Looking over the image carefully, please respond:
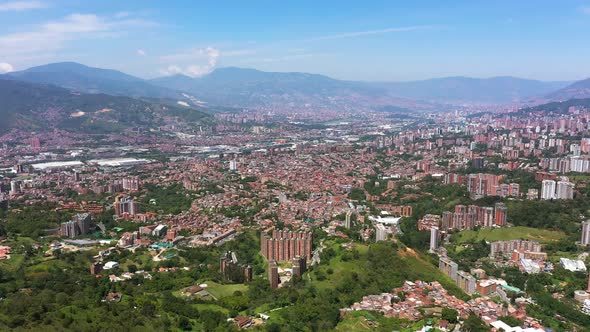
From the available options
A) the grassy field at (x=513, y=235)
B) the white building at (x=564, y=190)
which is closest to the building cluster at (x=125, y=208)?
the grassy field at (x=513, y=235)

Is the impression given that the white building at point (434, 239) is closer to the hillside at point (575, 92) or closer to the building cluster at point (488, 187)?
the building cluster at point (488, 187)

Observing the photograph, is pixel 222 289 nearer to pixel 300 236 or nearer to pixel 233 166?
pixel 300 236

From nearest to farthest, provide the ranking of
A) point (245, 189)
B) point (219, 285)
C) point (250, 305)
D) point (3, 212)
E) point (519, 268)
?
point (250, 305), point (219, 285), point (519, 268), point (3, 212), point (245, 189)

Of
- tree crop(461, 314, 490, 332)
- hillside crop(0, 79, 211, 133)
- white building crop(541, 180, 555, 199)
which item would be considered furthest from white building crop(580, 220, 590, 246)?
hillside crop(0, 79, 211, 133)

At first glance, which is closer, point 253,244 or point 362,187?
point 253,244

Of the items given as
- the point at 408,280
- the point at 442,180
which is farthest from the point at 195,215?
the point at 442,180

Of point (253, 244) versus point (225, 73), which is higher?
point (225, 73)

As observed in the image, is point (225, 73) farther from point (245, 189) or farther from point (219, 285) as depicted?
point (219, 285)
